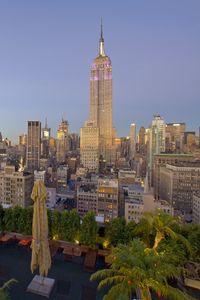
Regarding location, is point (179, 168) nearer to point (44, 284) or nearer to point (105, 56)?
point (44, 284)

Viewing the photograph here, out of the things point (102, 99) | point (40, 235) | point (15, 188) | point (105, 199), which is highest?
point (102, 99)

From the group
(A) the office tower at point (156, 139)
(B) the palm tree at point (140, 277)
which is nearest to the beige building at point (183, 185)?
(A) the office tower at point (156, 139)

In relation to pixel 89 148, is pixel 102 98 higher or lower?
higher

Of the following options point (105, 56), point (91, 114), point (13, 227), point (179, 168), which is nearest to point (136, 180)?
point (179, 168)

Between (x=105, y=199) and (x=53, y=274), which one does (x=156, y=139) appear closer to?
(x=105, y=199)

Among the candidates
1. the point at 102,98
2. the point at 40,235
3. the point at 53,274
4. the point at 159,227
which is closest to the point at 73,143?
the point at 102,98

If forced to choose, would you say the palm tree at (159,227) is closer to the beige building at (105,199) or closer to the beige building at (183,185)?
the beige building at (105,199)
